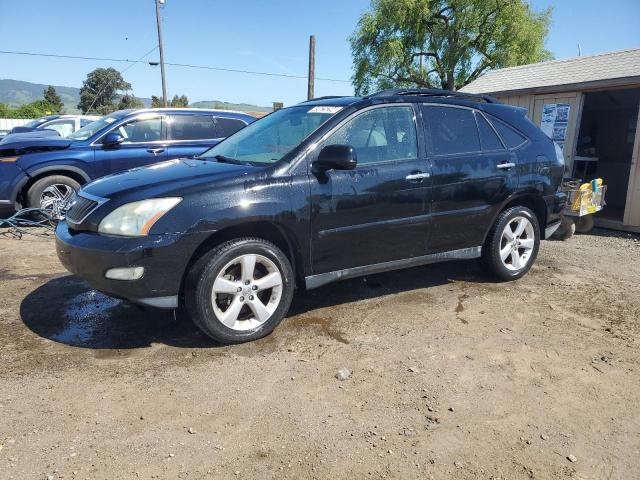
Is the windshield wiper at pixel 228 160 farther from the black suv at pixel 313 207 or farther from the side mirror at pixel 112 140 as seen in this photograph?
the side mirror at pixel 112 140

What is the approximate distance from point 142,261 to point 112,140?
4998mm

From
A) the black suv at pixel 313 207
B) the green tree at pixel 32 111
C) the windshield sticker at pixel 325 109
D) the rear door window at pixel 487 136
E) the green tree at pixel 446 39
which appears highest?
the green tree at pixel 446 39

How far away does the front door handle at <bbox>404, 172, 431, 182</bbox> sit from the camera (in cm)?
418

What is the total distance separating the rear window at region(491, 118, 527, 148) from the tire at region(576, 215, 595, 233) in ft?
12.9

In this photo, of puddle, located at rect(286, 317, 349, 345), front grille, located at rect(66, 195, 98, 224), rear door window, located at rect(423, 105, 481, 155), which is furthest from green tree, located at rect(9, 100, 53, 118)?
puddle, located at rect(286, 317, 349, 345)

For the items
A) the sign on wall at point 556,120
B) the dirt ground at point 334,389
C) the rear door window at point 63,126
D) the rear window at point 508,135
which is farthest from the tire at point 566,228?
the rear door window at point 63,126

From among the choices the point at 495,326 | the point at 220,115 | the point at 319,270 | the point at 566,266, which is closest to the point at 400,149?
the point at 319,270

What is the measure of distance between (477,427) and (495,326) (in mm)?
1499

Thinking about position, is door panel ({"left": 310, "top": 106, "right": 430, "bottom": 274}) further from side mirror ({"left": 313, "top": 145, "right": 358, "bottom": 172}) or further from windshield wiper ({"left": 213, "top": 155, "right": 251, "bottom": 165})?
windshield wiper ({"left": 213, "top": 155, "right": 251, "bottom": 165})

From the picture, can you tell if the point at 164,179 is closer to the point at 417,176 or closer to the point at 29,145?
the point at 417,176

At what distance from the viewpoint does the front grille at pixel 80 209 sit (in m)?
3.51

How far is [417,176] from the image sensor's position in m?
4.23

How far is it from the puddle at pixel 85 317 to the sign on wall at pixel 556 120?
8273 mm

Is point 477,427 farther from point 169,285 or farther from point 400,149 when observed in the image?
point 400,149
